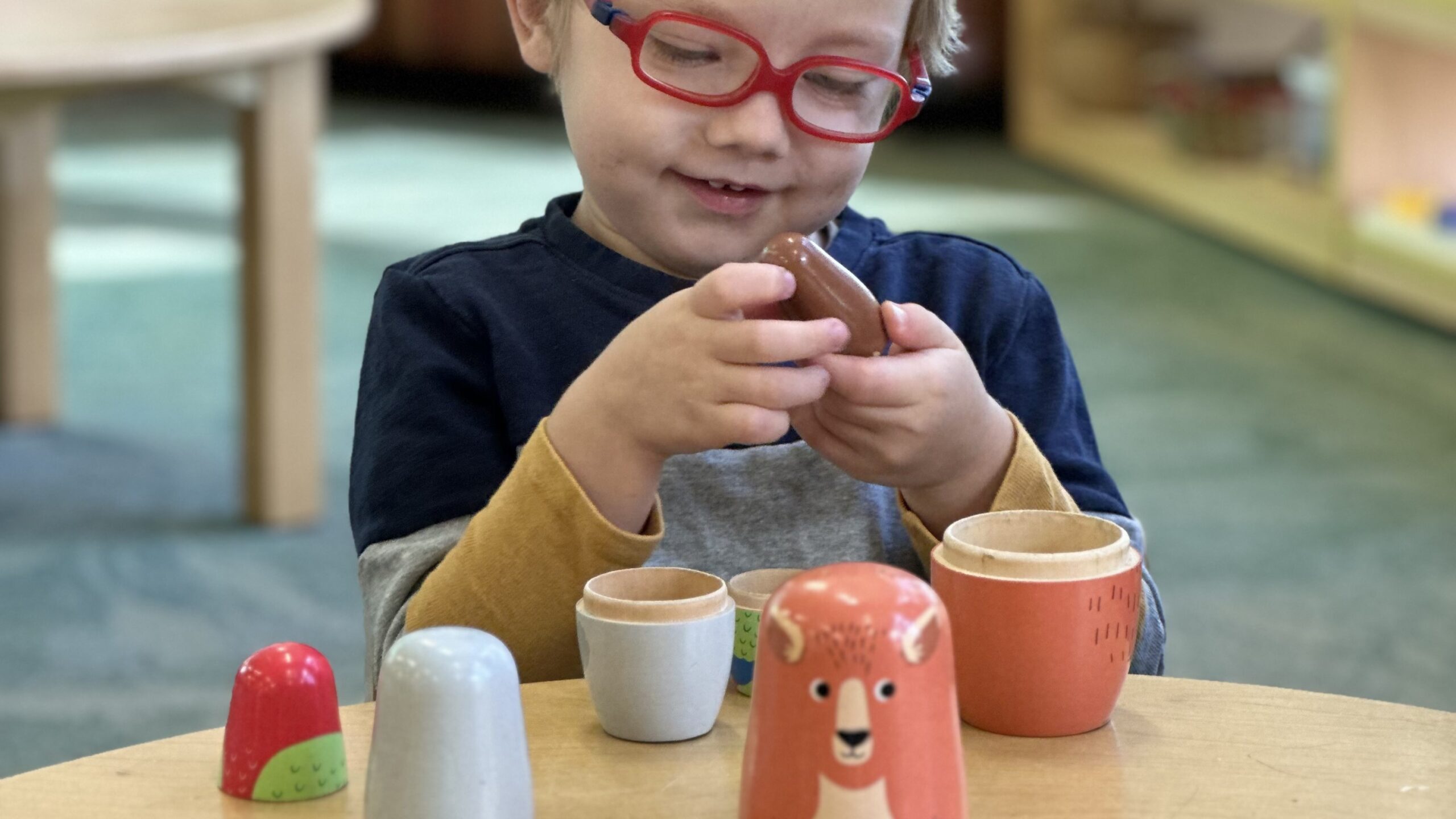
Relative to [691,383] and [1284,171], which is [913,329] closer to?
[691,383]

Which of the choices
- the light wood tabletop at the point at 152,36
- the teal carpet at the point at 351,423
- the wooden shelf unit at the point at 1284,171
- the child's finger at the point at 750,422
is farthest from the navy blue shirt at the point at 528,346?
the wooden shelf unit at the point at 1284,171

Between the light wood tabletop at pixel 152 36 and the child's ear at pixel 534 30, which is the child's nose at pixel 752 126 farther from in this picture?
the light wood tabletop at pixel 152 36

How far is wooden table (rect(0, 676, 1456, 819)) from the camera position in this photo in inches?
23.9

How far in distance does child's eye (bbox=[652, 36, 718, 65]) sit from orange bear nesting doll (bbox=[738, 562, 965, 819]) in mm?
366

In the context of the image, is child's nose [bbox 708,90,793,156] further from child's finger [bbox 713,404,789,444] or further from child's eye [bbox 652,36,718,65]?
child's finger [bbox 713,404,789,444]

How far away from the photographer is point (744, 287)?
2.22ft

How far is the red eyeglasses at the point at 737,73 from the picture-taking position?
837 millimetres

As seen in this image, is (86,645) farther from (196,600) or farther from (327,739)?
(327,739)

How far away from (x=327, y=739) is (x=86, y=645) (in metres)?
1.39

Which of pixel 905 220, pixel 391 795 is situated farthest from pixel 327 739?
pixel 905 220

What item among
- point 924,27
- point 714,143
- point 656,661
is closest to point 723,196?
point 714,143

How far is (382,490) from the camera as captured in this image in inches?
35.0

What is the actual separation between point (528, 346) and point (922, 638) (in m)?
0.44

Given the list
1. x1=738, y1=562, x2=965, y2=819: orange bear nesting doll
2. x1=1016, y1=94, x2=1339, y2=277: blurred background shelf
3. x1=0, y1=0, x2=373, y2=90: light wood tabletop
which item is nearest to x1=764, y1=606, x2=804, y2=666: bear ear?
x1=738, y1=562, x2=965, y2=819: orange bear nesting doll
